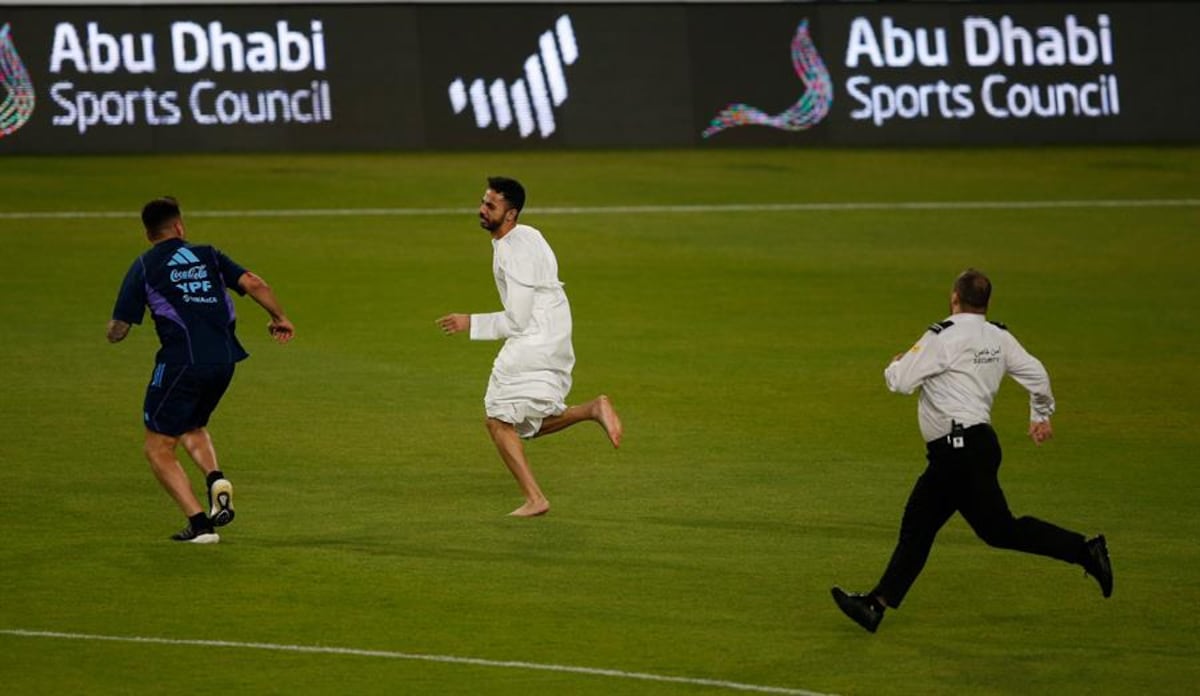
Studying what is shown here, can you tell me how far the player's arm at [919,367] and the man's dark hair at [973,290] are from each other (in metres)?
0.26

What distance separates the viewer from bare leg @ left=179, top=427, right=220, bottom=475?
1238 centimetres

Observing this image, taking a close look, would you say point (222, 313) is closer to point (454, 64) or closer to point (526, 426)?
point (526, 426)

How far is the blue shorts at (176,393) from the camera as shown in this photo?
12.2 m

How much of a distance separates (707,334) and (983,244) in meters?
5.60

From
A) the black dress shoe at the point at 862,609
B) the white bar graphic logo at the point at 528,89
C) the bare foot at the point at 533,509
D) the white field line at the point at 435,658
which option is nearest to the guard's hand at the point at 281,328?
the bare foot at the point at 533,509

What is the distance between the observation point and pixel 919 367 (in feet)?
34.4

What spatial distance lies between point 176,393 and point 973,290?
180 inches

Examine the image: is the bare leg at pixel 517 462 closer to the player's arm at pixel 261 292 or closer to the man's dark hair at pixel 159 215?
the player's arm at pixel 261 292

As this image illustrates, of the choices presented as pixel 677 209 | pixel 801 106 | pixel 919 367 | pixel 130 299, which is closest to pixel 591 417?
pixel 130 299

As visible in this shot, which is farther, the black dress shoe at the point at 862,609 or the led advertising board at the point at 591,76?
the led advertising board at the point at 591,76

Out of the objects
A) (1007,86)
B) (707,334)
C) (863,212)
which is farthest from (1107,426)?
(1007,86)

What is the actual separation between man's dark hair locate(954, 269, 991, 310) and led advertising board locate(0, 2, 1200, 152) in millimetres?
19295

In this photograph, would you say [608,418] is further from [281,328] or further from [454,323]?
[281,328]

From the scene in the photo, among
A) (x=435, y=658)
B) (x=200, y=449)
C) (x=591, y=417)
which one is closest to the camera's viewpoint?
(x=435, y=658)
